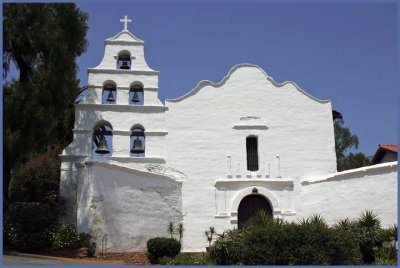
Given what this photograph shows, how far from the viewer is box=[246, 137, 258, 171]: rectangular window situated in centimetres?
2238

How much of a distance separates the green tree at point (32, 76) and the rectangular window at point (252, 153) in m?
8.12

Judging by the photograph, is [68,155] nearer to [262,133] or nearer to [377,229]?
[262,133]

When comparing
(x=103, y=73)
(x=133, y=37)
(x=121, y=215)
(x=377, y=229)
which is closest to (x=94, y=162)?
(x=121, y=215)

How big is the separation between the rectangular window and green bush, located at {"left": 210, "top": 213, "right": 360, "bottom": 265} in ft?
22.9

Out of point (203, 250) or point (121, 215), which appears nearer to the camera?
point (121, 215)

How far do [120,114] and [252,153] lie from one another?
20.0 ft

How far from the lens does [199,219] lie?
2138cm

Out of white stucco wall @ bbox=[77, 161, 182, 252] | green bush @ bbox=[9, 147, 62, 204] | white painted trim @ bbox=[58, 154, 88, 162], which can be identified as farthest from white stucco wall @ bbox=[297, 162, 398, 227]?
green bush @ bbox=[9, 147, 62, 204]

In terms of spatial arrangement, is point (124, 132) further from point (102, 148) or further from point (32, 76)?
point (32, 76)

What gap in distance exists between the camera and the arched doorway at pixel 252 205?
70.9 feet

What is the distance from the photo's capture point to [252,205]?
2178 centimetres

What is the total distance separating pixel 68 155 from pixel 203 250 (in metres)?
6.89

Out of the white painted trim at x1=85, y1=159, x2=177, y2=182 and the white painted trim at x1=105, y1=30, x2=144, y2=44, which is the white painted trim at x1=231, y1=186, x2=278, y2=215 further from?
the white painted trim at x1=105, y1=30, x2=144, y2=44

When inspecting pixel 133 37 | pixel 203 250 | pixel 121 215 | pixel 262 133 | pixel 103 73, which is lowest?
pixel 203 250
